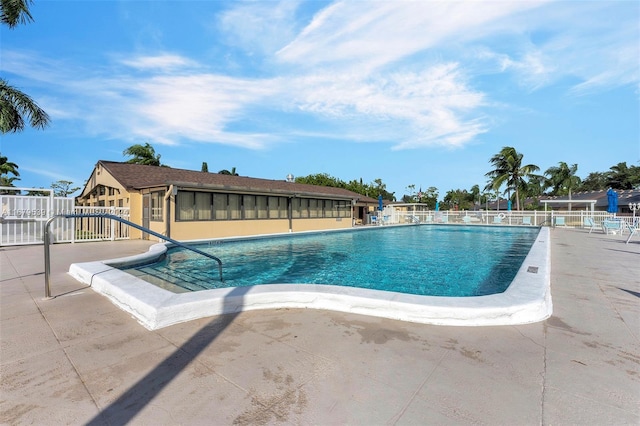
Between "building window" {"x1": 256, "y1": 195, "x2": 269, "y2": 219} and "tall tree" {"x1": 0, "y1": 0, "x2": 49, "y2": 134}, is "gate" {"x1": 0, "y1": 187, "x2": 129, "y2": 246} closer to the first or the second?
"tall tree" {"x1": 0, "y1": 0, "x2": 49, "y2": 134}

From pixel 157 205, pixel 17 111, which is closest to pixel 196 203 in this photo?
pixel 157 205

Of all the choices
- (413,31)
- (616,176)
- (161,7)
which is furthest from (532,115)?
(616,176)

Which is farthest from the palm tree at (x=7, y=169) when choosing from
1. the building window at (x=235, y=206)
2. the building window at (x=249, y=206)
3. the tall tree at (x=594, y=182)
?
the tall tree at (x=594, y=182)

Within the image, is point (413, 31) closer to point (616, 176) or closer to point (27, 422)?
point (27, 422)

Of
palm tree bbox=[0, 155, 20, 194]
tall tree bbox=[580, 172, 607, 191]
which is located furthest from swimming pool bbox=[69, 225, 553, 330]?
tall tree bbox=[580, 172, 607, 191]

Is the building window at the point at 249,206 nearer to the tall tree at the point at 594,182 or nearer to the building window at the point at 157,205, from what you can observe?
the building window at the point at 157,205

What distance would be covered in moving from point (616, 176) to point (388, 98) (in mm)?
52092

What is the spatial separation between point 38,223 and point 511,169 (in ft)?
137

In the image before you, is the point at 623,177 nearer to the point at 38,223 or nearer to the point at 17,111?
the point at 38,223

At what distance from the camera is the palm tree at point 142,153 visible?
29125mm

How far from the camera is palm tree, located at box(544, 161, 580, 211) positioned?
46062 millimetres

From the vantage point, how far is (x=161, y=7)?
10977 mm

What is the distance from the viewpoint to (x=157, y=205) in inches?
517

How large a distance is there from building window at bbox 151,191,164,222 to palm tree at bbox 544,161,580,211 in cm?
5446
